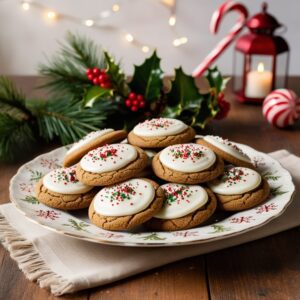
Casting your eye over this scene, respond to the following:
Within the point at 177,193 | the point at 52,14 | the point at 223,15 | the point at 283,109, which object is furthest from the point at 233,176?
the point at 52,14

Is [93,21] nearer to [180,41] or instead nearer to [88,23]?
[88,23]

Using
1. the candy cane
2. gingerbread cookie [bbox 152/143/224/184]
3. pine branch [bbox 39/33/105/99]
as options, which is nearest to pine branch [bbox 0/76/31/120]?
pine branch [bbox 39/33/105/99]

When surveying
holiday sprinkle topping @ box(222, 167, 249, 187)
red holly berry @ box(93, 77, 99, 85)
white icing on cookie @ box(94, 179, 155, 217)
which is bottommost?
holiday sprinkle topping @ box(222, 167, 249, 187)

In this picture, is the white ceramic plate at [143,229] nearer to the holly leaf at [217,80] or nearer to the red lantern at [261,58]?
the holly leaf at [217,80]

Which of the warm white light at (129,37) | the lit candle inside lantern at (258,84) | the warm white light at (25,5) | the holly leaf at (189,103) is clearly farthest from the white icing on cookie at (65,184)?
the warm white light at (25,5)

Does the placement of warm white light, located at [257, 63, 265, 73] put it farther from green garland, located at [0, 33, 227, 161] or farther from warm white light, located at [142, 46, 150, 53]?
warm white light, located at [142, 46, 150, 53]
